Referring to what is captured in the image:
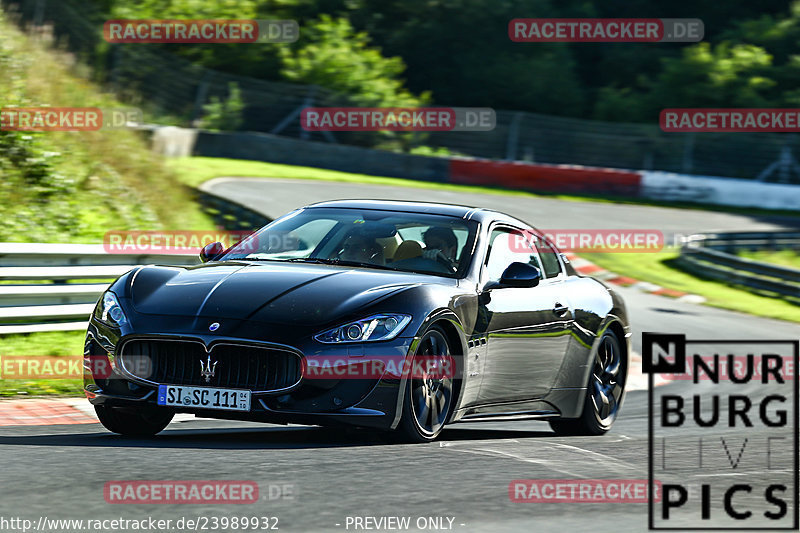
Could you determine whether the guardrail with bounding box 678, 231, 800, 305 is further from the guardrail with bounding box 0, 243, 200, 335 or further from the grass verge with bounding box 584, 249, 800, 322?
the guardrail with bounding box 0, 243, 200, 335

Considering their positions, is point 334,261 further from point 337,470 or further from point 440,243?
point 337,470

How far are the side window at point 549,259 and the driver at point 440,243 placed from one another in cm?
98

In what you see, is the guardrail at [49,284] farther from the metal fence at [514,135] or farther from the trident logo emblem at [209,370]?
the metal fence at [514,135]

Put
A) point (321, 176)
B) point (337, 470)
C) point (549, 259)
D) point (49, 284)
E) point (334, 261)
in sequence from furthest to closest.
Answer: point (321, 176), point (49, 284), point (549, 259), point (334, 261), point (337, 470)

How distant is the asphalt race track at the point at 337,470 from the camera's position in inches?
194

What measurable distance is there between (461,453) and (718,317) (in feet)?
43.1

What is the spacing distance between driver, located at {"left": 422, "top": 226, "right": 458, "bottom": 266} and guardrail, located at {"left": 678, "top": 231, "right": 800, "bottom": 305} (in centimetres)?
1518

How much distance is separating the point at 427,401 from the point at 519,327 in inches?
44.5

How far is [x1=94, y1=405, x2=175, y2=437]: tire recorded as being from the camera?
706 cm

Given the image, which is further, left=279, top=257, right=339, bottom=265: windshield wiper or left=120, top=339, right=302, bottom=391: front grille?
left=279, top=257, right=339, bottom=265: windshield wiper

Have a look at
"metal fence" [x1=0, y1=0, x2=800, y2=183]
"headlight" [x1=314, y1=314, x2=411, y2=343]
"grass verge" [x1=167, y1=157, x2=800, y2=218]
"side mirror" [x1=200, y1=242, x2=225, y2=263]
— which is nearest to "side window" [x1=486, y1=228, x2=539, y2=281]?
"headlight" [x1=314, y1=314, x2=411, y2=343]

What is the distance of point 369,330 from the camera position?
6.61m

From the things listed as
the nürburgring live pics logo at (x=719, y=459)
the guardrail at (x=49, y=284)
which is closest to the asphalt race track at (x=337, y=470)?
the nürburgring live pics logo at (x=719, y=459)

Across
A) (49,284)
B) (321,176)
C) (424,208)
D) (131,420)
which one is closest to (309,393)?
(131,420)
